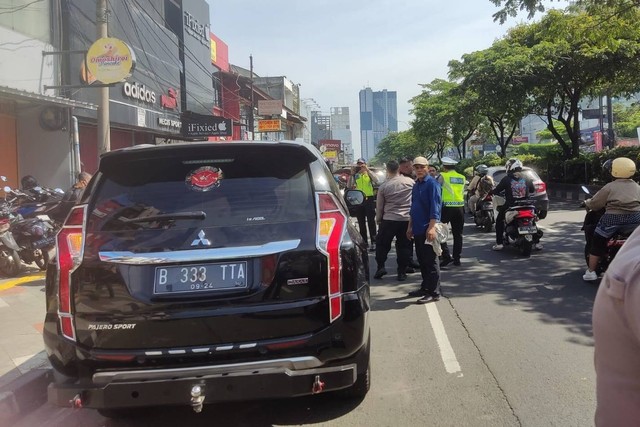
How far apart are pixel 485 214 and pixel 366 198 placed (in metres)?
3.40

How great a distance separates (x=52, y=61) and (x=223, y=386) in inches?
556

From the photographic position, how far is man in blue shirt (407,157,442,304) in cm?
632

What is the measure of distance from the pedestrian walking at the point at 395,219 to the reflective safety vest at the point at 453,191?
1.11 m

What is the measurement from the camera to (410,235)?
268 inches

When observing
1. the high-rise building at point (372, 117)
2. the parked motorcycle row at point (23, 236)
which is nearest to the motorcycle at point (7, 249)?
the parked motorcycle row at point (23, 236)

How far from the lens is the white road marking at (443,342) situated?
14.4 feet

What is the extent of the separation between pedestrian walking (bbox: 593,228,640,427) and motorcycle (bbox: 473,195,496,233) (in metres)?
11.1

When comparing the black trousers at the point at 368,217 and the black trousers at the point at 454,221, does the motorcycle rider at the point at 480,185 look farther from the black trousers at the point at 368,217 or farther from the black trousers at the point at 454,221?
the black trousers at the point at 454,221

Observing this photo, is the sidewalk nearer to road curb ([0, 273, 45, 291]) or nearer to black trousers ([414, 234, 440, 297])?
road curb ([0, 273, 45, 291])

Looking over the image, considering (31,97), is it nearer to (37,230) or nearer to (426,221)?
(37,230)

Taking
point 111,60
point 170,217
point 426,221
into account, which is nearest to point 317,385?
point 170,217

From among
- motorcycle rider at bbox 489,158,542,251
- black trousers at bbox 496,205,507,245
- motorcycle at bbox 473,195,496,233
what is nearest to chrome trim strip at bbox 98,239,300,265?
motorcycle rider at bbox 489,158,542,251

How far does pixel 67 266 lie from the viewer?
293 cm

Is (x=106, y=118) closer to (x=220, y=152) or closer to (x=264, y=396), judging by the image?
(x=220, y=152)
